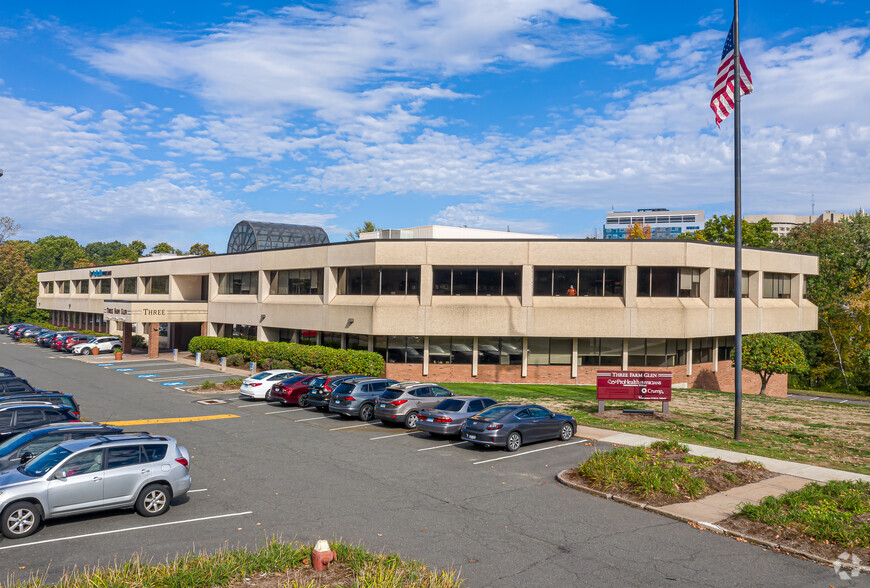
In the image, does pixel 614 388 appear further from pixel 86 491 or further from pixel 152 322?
pixel 152 322

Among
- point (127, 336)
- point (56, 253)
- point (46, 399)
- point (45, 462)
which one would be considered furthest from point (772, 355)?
point (56, 253)

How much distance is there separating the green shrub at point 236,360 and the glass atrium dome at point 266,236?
1732cm

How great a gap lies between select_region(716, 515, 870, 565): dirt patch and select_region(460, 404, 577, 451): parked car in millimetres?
7546

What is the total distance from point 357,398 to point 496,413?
23.8ft

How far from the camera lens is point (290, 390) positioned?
29.0m

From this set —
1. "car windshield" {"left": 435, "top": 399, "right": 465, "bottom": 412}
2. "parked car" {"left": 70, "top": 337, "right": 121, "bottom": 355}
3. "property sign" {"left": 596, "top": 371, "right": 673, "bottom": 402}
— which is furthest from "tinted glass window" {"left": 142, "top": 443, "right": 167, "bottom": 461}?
"parked car" {"left": 70, "top": 337, "right": 121, "bottom": 355}

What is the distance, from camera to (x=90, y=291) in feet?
255

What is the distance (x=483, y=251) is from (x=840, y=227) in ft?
142

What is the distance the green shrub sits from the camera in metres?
45.9

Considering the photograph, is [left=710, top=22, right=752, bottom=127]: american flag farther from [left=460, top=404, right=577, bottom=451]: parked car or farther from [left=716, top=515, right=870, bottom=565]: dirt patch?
[left=716, top=515, right=870, bottom=565]: dirt patch

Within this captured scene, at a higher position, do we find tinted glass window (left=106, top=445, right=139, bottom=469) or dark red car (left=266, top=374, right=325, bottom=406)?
tinted glass window (left=106, top=445, right=139, bottom=469)

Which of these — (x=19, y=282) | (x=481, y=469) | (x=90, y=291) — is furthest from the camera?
(x=19, y=282)

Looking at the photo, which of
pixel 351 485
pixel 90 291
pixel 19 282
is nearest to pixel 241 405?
pixel 351 485

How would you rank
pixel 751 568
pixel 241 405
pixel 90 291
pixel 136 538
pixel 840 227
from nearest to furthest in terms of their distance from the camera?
pixel 751 568
pixel 136 538
pixel 241 405
pixel 840 227
pixel 90 291
